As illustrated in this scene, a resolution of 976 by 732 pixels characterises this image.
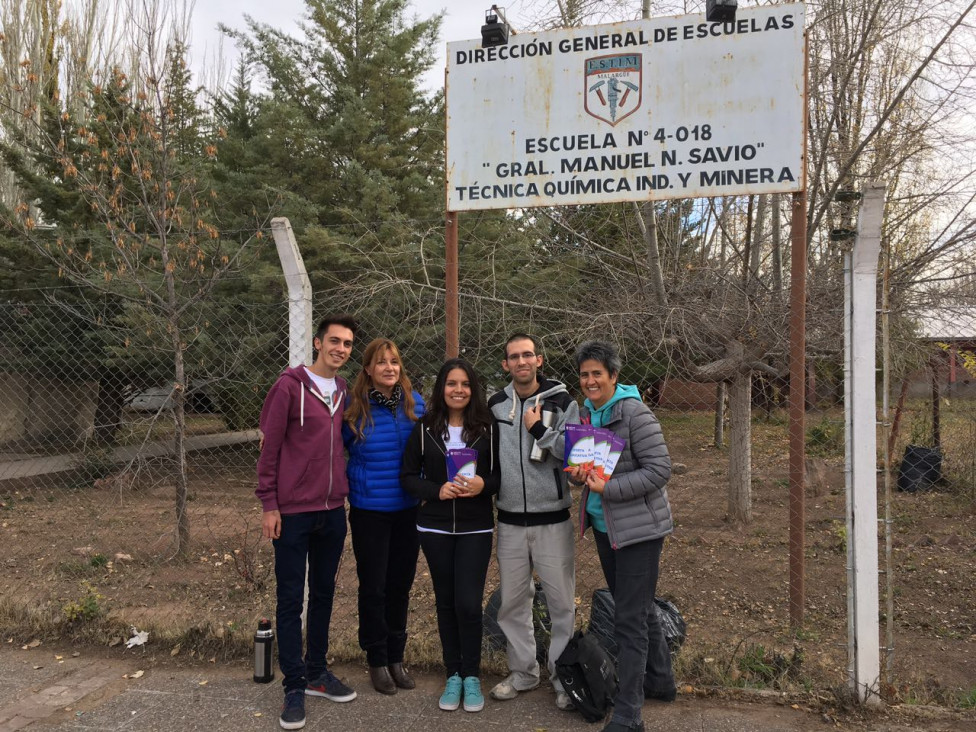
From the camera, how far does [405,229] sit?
28.7 feet

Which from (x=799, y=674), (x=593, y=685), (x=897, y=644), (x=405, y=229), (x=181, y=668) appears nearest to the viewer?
(x=593, y=685)

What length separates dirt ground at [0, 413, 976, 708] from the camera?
13.1 ft

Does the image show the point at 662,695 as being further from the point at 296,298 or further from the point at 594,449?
the point at 296,298

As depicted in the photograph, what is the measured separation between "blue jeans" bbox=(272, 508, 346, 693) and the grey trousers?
2.59 ft

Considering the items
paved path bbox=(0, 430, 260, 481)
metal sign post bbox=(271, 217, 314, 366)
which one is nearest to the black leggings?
metal sign post bbox=(271, 217, 314, 366)

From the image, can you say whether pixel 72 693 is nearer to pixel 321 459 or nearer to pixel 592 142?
pixel 321 459

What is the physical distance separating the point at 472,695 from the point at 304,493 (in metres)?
1.19

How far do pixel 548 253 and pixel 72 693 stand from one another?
215 inches

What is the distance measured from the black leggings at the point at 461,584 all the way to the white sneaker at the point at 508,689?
0.55ft

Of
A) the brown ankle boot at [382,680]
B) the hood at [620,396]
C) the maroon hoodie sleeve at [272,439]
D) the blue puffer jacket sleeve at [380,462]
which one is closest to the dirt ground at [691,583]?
the brown ankle boot at [382,680]

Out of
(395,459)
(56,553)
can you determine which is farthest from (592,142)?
(56,553)

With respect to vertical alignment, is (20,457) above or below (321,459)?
below

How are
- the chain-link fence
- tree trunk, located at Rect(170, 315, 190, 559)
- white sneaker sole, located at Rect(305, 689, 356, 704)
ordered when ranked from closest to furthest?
white sneaker sole, located at Rect(305, 689, 356, 704)
the chain-link fence
tree trunk, located at Rect(170, 315, 190, 559)

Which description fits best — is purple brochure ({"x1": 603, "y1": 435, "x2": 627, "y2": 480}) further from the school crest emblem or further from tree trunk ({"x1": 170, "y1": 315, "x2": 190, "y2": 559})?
tree trunk ({"x1": 170, "y1": 315, "x2": 190, "y2": 559})
